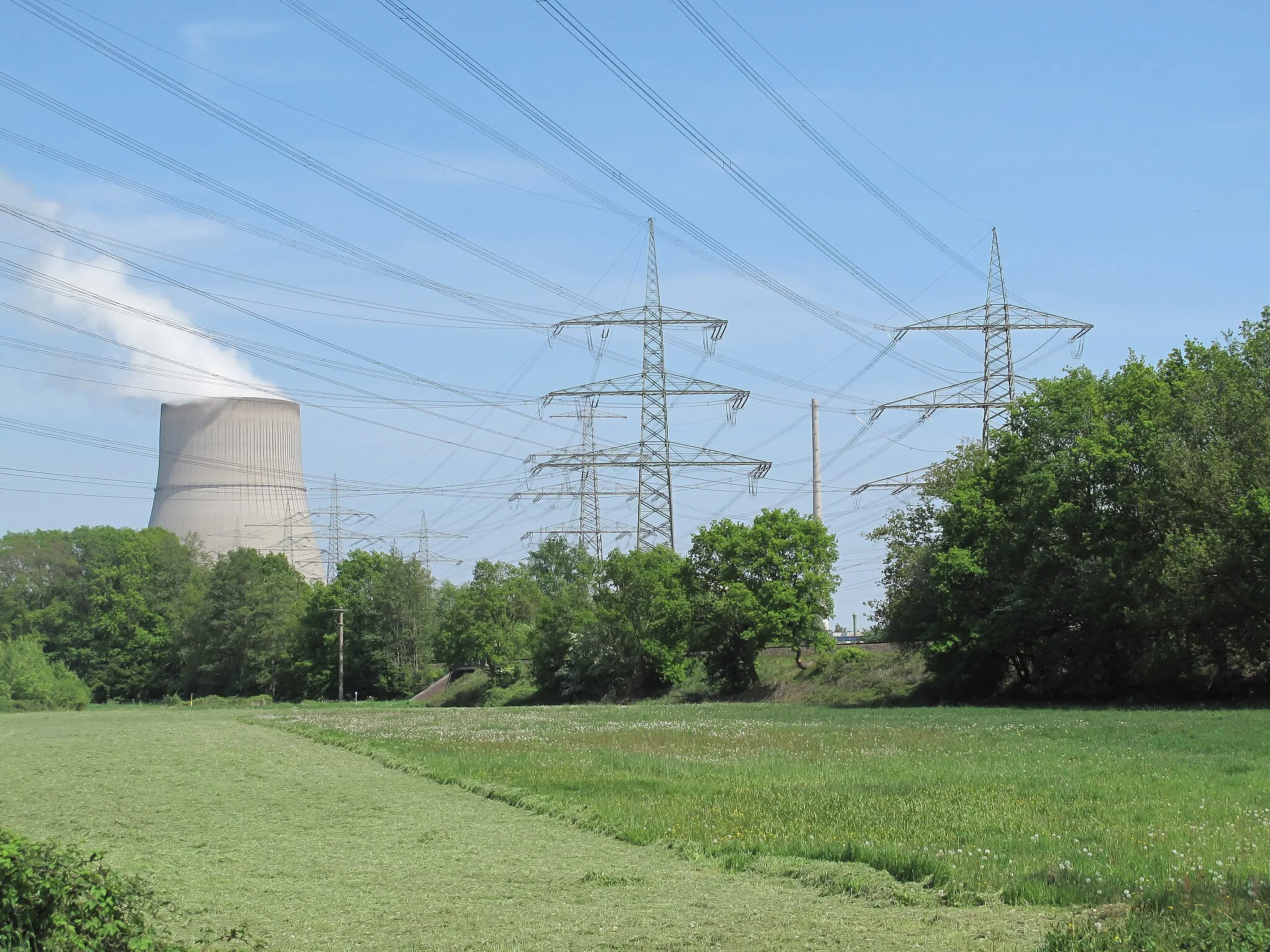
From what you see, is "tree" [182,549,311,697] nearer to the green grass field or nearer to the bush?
the bush

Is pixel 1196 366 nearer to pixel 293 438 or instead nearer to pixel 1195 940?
pixel 1195 940

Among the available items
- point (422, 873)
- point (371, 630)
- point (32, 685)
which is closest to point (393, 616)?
point (371, 630)

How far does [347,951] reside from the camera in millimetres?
10148

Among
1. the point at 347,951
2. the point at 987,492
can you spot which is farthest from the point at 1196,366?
the point at 347,951

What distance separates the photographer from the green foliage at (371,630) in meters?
99.7

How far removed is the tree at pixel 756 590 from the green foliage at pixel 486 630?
2326 cm

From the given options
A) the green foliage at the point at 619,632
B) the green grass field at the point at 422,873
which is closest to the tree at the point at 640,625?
the green foliage at the point at 619,632

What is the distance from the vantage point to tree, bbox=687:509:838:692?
68.1 m

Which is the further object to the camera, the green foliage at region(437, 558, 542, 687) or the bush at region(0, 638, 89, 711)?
the green foliage at region(437, 558, 542, 687)

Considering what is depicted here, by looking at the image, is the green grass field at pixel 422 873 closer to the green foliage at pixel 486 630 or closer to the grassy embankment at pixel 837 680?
the grassy embankment at pixel 837 680

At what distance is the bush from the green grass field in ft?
188

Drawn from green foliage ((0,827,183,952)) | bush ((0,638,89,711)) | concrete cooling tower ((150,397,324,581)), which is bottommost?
bush ((0,638,89,711))

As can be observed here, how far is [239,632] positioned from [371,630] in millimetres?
13344

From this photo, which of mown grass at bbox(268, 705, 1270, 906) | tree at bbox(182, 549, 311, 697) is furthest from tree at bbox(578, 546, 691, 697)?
tree at bbox(182, 549, 311, 697)
